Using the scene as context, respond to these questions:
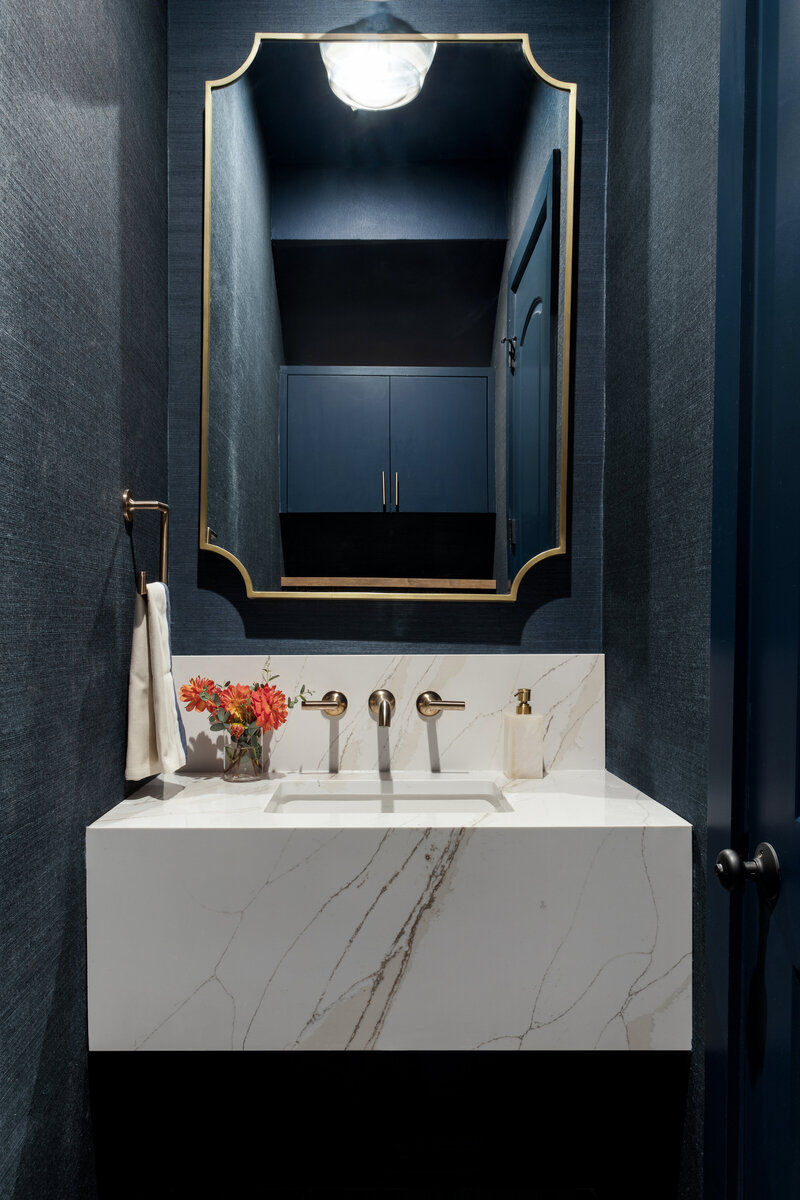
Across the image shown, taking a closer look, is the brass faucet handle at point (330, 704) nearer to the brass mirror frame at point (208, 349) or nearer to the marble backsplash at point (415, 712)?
the marble backsplash at point (415, 712)

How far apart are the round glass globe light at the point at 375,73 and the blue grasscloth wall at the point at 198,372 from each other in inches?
3.2

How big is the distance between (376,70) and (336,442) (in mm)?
733

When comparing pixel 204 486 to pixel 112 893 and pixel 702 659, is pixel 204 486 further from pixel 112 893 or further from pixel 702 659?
pixel 702 659

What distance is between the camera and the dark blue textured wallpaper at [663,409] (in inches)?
43.3

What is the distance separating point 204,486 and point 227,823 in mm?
705

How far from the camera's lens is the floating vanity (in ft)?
3.59

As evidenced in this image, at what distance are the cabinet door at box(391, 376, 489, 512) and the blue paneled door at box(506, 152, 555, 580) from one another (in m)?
0.06

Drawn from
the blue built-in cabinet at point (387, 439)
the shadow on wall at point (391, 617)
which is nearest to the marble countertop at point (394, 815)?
the shadow on wall at point (391, 617)

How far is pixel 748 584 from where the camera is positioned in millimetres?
937

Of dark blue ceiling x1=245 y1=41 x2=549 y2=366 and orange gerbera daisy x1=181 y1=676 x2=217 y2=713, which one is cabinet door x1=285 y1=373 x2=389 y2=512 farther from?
orange gerbera daisy x1=181 y1=676 x2=217 y2=713

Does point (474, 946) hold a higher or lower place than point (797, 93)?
lower

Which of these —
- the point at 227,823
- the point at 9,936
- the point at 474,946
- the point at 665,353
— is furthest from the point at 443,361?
the point at 9,936

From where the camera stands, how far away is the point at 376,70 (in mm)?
1502

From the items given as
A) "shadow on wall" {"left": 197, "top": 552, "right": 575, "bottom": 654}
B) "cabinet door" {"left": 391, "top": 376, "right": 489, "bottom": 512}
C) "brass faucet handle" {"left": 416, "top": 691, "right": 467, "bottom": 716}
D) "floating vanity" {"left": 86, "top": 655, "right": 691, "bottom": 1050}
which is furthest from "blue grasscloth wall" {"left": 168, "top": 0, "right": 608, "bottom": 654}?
"floating vanity" {"left": 86, "top": 655, "right": 691, "bottom": 1050}
